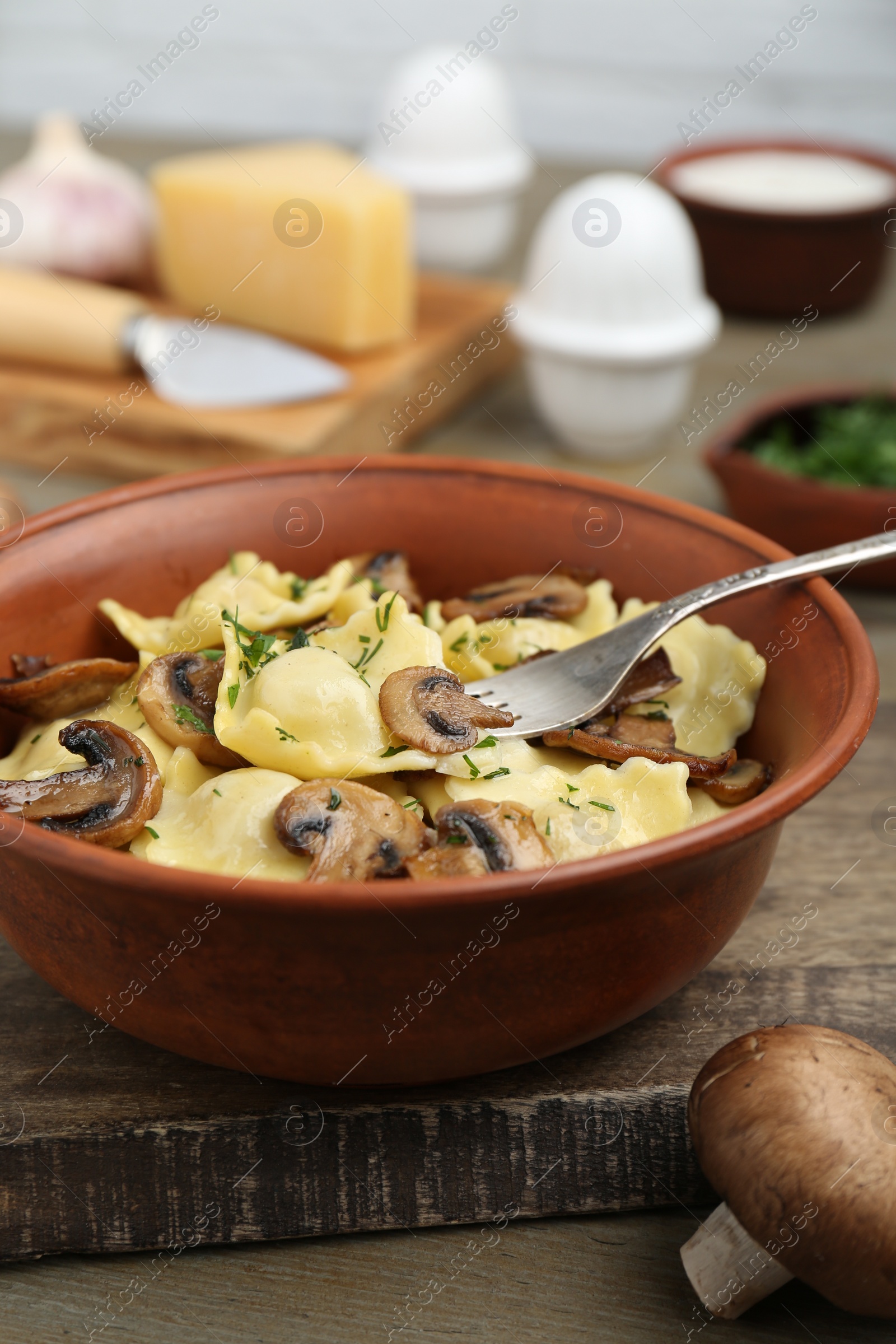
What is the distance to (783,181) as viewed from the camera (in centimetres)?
464

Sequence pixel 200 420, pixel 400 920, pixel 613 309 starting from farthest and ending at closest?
pixel 613 309
pixel 200 420
pixel 400 920

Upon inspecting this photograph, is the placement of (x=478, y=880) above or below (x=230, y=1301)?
above

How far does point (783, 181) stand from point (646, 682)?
3342 mm

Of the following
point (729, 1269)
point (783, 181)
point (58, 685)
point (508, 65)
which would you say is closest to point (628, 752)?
point (729, 1269)

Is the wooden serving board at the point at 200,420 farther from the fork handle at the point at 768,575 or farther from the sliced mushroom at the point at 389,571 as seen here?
the fork handle at the point at 768,575

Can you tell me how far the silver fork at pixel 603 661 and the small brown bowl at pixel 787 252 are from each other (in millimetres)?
2638

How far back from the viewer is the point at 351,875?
1.50 metres

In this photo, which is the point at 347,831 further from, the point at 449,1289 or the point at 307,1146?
the point at 449,1289

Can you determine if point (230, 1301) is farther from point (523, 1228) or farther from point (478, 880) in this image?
point (478, 880)

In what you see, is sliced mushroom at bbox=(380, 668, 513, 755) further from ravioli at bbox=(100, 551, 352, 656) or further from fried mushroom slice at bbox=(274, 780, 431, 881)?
ravioli at bbox=(100, 551, 352, 656)

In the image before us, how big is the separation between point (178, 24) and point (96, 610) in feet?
20.5

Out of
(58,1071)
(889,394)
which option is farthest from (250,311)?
(58,1071)

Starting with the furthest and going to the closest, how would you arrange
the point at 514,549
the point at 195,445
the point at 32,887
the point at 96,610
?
the point at 195,445, the point at 514,549, the point at 96,610, the point at 32,887

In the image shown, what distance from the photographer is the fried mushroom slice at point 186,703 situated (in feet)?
5.90
